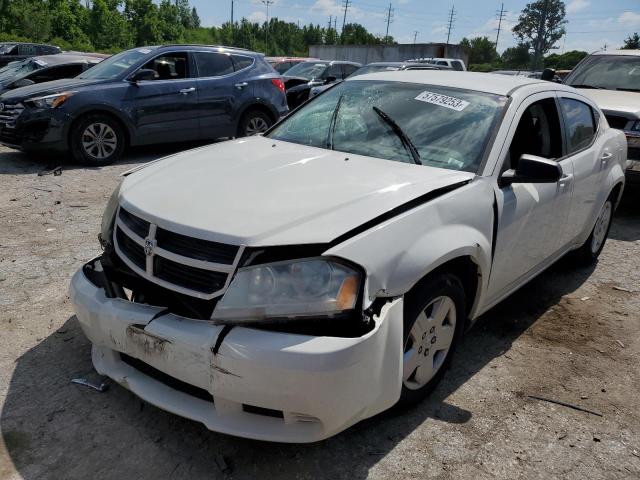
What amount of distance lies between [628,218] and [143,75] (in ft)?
22.6

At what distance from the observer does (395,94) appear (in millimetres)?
3586

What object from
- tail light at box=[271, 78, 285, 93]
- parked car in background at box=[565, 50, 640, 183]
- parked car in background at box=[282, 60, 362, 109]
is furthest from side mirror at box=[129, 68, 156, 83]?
parked car in background at box=[565, 50, 640, 183]

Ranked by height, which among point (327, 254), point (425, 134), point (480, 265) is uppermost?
point (425, 134)

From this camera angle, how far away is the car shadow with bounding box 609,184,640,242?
6.05 meters

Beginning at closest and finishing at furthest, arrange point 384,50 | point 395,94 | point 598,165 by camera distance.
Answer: point 395,94, point 598,165, point 384,50

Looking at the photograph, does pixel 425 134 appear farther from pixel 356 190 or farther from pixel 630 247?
pixel 630 247

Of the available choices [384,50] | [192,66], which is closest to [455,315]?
[192,66]

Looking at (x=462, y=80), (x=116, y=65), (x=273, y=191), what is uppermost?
(x=462, y=80)

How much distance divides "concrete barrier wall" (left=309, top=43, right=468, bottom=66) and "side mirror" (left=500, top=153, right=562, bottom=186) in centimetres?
3184

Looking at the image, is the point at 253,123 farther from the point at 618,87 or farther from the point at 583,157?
the point at 583,157

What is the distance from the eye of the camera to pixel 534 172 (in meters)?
2.96

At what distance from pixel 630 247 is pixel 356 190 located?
4.32 meters

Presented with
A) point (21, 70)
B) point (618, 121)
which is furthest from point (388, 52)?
point (618, 121)

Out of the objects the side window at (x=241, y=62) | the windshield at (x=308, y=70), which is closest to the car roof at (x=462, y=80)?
the side window at (x=241, y=62)
